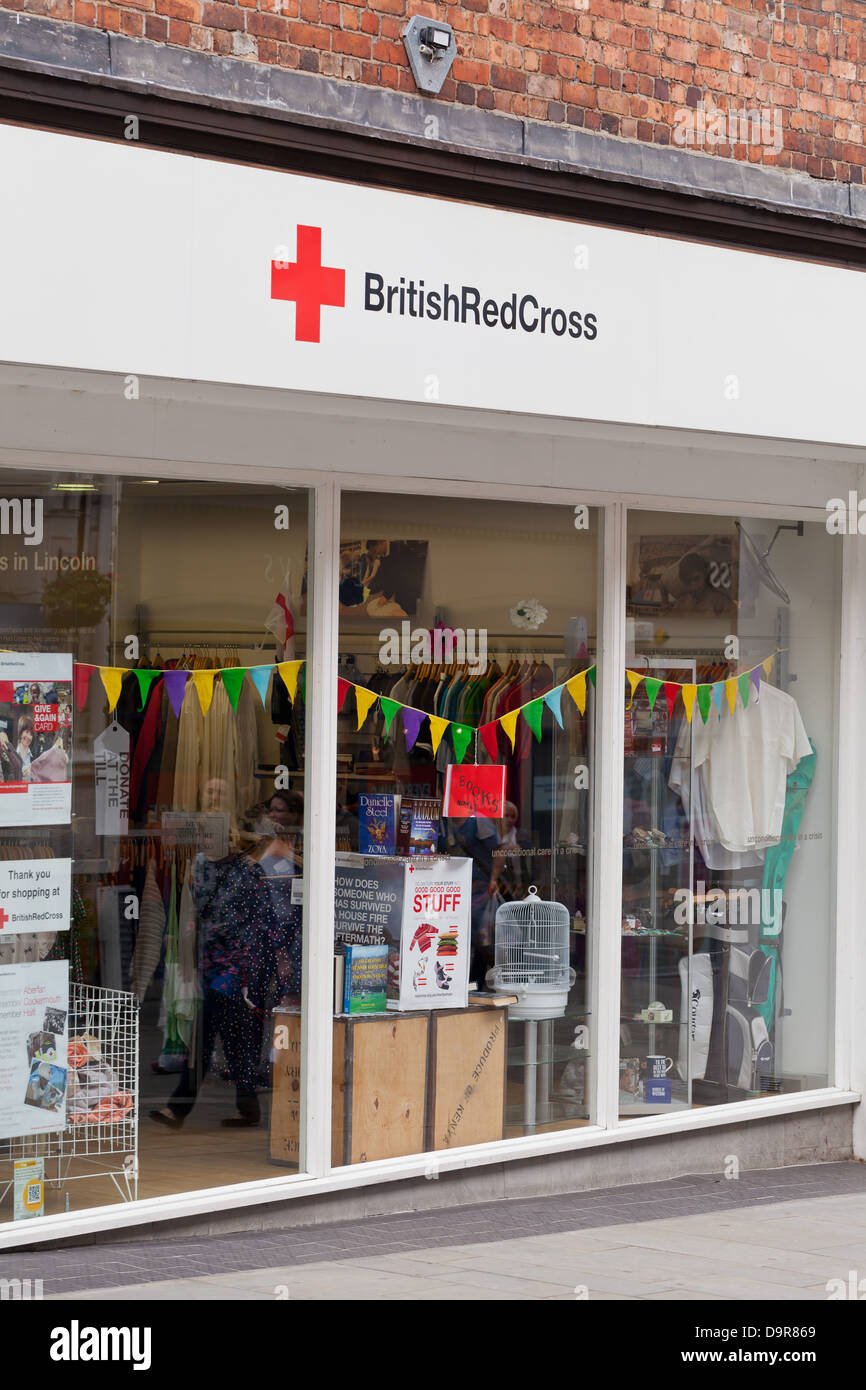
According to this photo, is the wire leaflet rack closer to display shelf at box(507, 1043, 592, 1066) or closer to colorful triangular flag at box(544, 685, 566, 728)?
display shelf at box(507, 1043, 592, 1066)

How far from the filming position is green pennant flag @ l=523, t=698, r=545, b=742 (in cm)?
813

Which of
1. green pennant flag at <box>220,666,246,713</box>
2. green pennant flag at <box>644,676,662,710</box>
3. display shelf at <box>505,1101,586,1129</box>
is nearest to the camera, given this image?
green pennant flag at <box>220,666,246,713</box>

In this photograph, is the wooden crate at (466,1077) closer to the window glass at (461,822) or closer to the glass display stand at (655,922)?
the window glass at (461,822)

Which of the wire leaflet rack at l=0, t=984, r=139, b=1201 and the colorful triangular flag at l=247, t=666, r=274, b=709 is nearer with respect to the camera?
the wire leaflet rack at l=0, t=984, r=139, b=1201

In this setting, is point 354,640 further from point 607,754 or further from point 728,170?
point 728,170

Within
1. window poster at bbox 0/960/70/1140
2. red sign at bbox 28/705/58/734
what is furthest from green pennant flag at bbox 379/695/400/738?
window poster at bbox 0/960/70/1140

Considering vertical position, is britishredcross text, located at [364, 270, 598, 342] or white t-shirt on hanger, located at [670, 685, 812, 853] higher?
britishredcross text, located at [364, 270, 598, 342]

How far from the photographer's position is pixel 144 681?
702 cm

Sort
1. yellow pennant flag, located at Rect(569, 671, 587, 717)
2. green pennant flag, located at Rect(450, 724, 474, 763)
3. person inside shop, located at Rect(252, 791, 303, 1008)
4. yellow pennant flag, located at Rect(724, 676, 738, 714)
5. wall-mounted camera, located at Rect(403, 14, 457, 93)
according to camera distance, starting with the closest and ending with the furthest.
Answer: wall-mounted camera, located at Rect(403, 14, 457, 93), person inside shop, located at Rect(252, 791, 303, 1008), green pennant flag, located at Rect(450, 724, 474, 763), yellow pennant flag, located at Rect(569, 671, 587, 717), yellow pennant flag, located at Rect(724, 676, 738, 714)

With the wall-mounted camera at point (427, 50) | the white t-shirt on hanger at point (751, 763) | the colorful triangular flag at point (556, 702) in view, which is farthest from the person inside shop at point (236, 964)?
the wall-mounted camera at point (427, 50)

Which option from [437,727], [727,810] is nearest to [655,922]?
[727,810]

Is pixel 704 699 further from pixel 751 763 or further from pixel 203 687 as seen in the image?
pixel 203 687

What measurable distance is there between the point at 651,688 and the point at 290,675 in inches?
80.1

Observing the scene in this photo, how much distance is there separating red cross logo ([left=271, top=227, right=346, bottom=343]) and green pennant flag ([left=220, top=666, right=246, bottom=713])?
1.54 m
